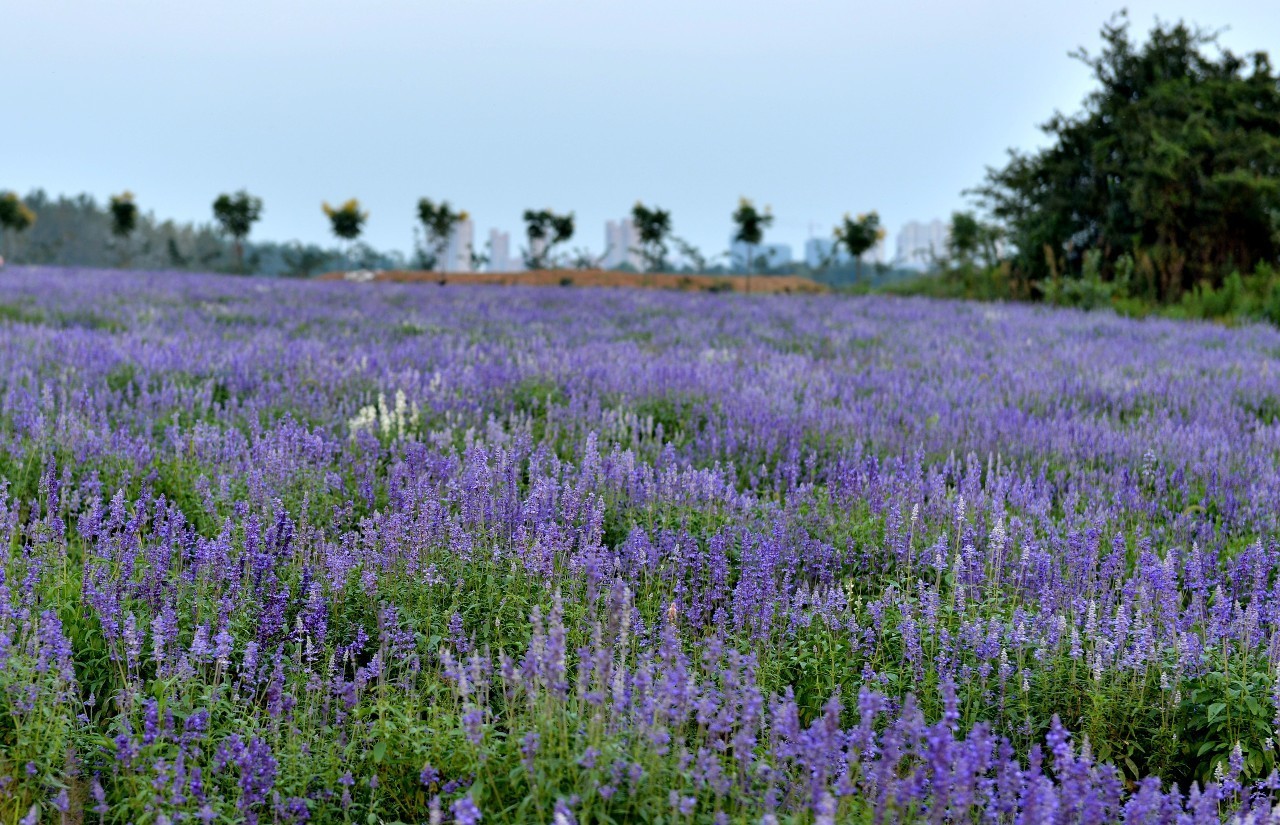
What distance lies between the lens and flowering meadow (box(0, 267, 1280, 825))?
2273 millimetres

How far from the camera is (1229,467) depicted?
552 centimetres

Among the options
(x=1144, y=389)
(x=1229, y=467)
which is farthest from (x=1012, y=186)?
(x=1229, y=467)

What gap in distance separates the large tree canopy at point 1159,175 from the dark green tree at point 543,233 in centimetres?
1794

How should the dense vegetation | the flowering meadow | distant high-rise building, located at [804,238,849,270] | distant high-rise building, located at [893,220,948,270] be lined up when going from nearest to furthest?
the flowering meadow
the dense vegetation
distant high-rise building, located at [893,220,948,270]
distant high-rise building, located at [804,238,849,270]

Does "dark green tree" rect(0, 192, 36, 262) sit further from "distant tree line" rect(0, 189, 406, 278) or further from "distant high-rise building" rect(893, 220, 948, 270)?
"distant high-rise building" rect(893, 220, 948, 270)

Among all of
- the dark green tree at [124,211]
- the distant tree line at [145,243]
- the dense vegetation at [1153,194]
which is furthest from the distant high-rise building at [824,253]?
the dark green tree at [124,211]

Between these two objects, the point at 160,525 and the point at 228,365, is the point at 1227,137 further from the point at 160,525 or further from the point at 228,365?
the point at 160,525

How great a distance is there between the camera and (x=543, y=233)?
39.6 metres

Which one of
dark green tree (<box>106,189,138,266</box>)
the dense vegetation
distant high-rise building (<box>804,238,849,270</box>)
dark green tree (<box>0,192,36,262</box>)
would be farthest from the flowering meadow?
dark green tree (<box>0,192,36,262</box>)

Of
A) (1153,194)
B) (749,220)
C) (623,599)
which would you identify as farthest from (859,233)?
(623,599)

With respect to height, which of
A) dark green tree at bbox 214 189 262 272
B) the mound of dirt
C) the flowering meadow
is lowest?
the flowering meadow

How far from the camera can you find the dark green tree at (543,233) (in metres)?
39.0

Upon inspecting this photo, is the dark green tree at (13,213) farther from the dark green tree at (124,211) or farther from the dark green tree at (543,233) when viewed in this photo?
the dark green tree at (543,233)

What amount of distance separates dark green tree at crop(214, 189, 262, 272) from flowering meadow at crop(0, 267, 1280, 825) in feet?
117
